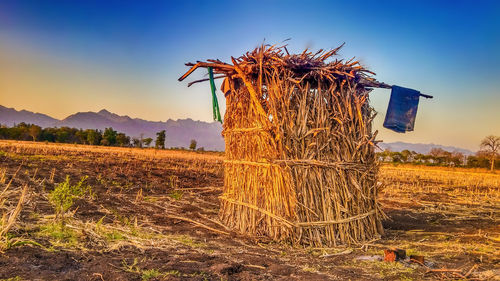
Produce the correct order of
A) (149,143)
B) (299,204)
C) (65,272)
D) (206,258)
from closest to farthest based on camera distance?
1. (65,272)
2. (206,258)
3. (299,204)
4. (149,143)

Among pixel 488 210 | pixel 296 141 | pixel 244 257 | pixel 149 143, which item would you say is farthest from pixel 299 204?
pixel 149 143

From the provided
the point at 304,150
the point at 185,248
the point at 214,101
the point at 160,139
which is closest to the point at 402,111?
the point at 304,150

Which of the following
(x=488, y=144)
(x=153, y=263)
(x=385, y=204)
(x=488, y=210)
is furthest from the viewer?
(x=488, y=144)

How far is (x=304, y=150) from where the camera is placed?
6.50 metres

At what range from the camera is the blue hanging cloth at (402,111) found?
7840 millimetres

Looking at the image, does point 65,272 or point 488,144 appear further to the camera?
point 488,144

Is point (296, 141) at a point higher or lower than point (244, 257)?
higher

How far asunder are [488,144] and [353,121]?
5667cm

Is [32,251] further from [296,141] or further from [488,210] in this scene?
[488,210]

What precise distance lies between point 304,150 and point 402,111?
2.85 meters

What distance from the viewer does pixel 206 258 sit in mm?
4918

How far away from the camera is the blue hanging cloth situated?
7.84 meters

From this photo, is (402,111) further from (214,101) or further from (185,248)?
(185,248)

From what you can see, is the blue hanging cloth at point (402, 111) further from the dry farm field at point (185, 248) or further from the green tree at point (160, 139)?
the green tree at point (160, 139)
